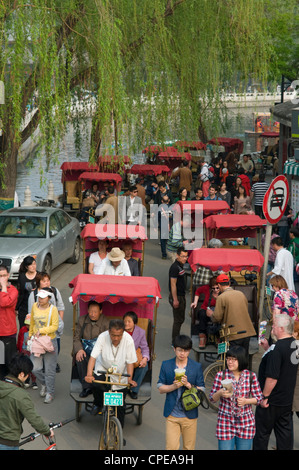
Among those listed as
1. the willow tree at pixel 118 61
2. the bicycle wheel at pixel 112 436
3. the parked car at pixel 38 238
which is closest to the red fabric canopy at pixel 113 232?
the parked car at pixel 38 238

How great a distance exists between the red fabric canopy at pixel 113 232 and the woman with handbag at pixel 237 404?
678 centimetres

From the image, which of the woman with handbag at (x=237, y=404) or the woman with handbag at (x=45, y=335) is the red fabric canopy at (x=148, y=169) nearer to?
the woman with handbag at (x=45, y=335)

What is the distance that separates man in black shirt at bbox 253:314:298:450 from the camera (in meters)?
7.63

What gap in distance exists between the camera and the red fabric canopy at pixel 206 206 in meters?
17.2

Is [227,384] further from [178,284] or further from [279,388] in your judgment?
[178,284]

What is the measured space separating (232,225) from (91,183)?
10.00 meters

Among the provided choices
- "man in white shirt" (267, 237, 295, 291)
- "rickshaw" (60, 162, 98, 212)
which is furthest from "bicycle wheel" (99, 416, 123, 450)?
"rickshaw" (60, 162, 98, 212)

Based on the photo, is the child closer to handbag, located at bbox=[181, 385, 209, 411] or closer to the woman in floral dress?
the woman in floral dress

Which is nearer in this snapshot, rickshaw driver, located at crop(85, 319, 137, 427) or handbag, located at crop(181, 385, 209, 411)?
handbag, located at crop(181, 385, 209, 411)

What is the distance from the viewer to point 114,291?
33.3 feet

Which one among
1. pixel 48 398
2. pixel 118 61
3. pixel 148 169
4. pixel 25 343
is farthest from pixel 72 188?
pixel 48 398

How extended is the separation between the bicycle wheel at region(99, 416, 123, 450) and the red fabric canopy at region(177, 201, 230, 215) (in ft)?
29.5

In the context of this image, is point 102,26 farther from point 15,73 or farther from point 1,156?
point 1,156
